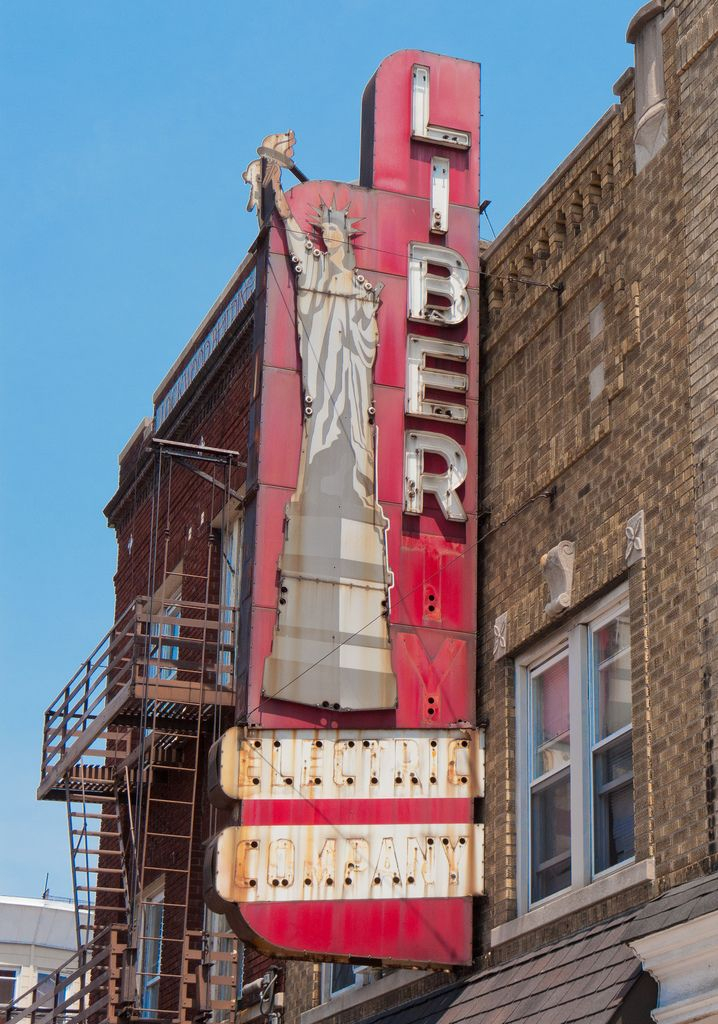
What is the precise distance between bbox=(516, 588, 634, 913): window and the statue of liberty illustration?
1.15m

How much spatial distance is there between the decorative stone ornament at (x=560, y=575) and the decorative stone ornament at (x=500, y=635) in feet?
2.69

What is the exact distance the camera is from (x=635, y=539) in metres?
11.8

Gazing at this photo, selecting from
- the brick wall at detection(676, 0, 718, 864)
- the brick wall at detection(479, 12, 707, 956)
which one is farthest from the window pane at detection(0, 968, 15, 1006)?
the brick wall at detection(676, 0, 718, 864)

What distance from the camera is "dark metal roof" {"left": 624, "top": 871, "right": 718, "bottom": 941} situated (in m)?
9.62

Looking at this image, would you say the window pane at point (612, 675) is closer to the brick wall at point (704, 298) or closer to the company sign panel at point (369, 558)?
the brick wall at point (704, 298)

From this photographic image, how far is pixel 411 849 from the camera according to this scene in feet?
43.1

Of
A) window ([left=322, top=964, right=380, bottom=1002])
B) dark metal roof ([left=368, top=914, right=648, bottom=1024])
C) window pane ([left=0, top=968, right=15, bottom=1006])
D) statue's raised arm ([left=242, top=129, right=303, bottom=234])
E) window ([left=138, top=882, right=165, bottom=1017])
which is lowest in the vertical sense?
dark metal roof ([left=368, top=914, right=648, bottom=1024])

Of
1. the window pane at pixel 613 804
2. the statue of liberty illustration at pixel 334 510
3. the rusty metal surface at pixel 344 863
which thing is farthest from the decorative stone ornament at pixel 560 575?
the rusty metal surface at pixel 344 863

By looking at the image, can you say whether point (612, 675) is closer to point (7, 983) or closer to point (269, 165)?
point (269, 165)

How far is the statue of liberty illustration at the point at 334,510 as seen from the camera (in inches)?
528

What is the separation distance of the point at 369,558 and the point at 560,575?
65.6 inches

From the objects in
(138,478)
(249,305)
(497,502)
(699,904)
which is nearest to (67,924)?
(138,478)

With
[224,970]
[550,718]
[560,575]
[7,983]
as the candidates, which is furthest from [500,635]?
[7,983]

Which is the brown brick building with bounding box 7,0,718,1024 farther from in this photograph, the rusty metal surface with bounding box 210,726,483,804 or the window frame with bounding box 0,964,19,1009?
the window frame with bounding box 0,964,19,1009
